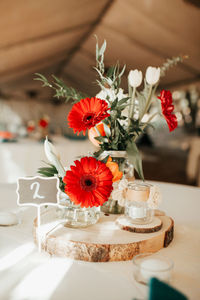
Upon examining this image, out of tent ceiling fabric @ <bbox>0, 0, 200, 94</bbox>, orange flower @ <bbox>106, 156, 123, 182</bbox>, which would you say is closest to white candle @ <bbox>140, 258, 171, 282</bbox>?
orange flower @ <bbox>106, 156, 123, 182</bbox>

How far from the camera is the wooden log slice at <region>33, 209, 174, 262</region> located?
0.70 meters

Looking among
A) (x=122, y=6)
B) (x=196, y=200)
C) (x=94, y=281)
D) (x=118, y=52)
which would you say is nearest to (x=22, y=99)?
(x=118, y=52)

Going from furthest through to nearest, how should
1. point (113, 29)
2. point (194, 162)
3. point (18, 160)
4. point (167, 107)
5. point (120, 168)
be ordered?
point (194, 162), point (113, 29), point (18, 160), point (120, 168), point (167, 107)

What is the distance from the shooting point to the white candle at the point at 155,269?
54 centimetres

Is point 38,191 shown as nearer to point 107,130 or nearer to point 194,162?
point 107,130

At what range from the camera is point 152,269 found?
0.55m

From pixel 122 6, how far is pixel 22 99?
5123 mm

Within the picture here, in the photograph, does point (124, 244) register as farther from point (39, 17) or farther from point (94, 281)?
point (39, 17)

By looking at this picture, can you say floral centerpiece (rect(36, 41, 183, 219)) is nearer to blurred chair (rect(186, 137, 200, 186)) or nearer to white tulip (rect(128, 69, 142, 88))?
white tulip (rect(128, 69, 142, 88))

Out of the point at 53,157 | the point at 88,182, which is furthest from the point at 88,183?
the point at 53,157

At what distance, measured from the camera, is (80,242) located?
702 mm

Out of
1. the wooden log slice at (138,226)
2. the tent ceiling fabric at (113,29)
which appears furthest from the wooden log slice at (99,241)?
the tent ceiling fabric at (113,29)

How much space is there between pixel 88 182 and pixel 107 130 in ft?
0.74

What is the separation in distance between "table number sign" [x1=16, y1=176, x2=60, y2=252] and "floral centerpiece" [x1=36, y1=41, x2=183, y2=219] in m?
0.05
